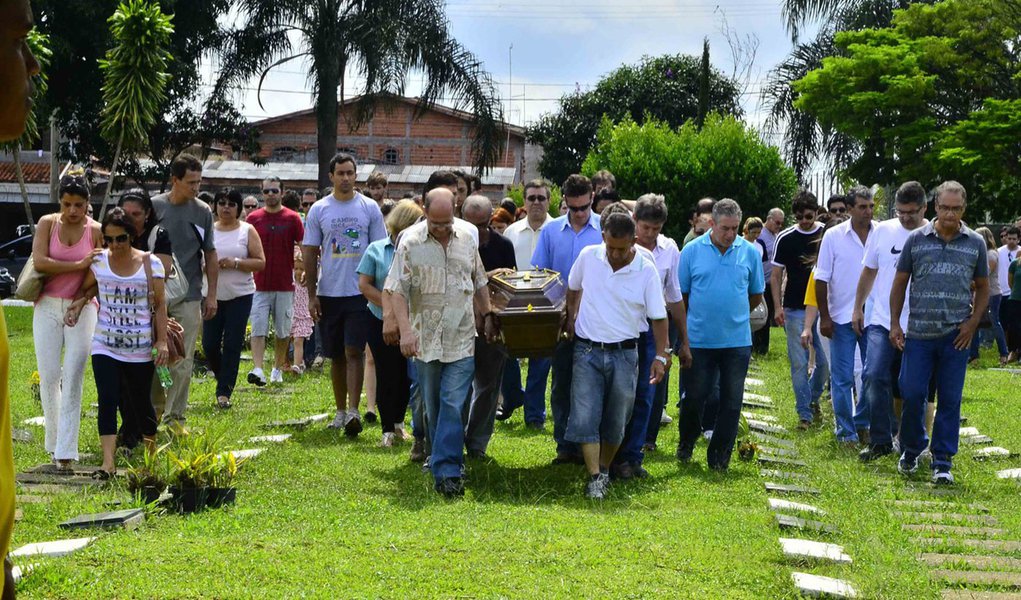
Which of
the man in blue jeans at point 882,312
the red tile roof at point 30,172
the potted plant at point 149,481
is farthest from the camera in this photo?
the red tile roof at point 30,172

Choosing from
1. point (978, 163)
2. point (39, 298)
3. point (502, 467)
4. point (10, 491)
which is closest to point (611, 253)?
point (502, 467)

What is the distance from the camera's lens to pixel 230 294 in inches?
499

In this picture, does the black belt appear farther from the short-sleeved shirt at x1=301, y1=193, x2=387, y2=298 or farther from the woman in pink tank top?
the woman in pink tank top

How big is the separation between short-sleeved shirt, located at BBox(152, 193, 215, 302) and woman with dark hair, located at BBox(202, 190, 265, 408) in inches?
39.6

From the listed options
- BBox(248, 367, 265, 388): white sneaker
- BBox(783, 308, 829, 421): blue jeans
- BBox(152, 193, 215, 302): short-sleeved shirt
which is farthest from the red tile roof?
Answer: BBox(783, 308, 829, 421): blue jeans

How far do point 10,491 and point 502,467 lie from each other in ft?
25.8

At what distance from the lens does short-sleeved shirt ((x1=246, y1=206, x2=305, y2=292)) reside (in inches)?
560

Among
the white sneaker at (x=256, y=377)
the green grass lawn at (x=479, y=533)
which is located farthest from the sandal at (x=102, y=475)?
the white sneaker at (x=256, y=377)

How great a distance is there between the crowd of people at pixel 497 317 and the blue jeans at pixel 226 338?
0.07 ft

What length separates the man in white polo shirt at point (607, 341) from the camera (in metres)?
8.76

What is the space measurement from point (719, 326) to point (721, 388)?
0.48 m

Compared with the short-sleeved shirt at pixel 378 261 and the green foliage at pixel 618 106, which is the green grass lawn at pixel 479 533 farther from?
the green foliage at pixel 618 106

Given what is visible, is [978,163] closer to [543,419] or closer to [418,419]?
[543,419]

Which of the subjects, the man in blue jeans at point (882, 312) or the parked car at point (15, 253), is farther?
the parked car at point (15, 253)
